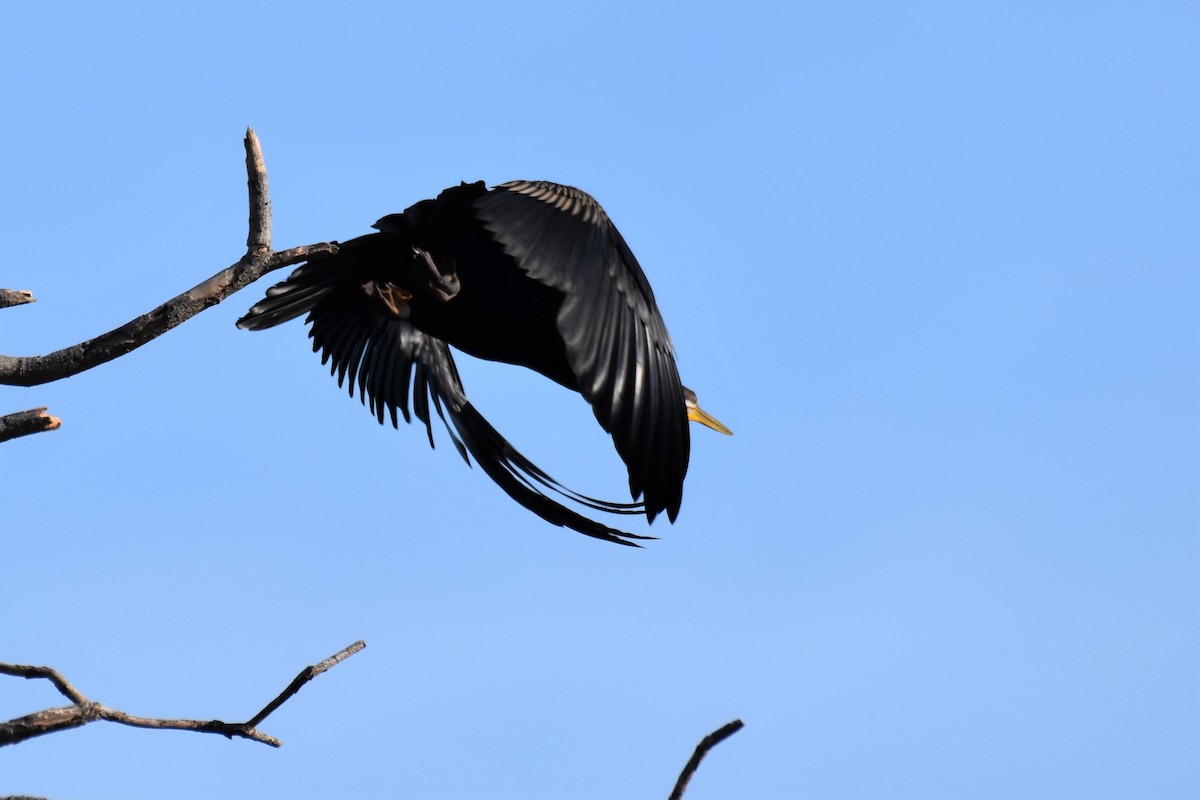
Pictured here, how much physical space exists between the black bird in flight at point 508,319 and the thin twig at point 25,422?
1311mm

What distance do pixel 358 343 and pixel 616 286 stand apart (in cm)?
269

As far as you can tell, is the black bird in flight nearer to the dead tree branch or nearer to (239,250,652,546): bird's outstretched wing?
(239,250,652,546): bird's outstretched wing

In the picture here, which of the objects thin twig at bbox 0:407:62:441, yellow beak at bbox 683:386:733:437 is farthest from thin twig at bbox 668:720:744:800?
yellow beak at bbox 683:386:733:437

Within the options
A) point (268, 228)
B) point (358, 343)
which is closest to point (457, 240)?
point (358, 343)

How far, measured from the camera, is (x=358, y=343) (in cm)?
740

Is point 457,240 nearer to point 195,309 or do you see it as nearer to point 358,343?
point 358,343

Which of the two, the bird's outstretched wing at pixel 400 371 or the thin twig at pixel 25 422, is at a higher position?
the bird's outstretched wing at pixel 400 371

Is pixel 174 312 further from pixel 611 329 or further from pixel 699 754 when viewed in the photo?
pixel 699 754

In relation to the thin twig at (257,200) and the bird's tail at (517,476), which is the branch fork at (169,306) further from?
the bird's tail at (517,476)

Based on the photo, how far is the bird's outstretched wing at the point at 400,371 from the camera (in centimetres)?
680

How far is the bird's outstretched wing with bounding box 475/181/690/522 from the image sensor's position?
4801mm

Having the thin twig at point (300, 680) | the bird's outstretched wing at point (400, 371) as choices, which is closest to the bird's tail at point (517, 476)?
the bird's outstretched wing at point (400, 371)

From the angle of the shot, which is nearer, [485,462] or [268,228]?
[268,228]

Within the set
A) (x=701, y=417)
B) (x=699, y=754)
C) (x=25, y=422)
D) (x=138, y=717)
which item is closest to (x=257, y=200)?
(x=25, y=422)
